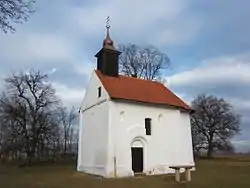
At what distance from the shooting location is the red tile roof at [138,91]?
88.7 feet

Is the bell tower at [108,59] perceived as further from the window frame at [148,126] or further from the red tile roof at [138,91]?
the window frame at [148,126]

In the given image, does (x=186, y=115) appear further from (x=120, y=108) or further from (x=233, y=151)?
(x=233, y=151)

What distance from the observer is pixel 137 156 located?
86.7 ft

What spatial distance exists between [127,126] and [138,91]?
393 centimetres

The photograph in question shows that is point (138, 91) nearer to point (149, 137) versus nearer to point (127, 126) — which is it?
point (127, 126)

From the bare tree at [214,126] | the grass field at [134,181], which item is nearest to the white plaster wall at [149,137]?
the grass field at [134,181]

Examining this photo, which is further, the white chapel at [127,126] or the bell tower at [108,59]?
the bell tower at [108,59]

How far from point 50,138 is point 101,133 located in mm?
21417

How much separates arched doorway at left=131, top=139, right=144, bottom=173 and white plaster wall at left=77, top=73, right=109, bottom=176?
2381 mm

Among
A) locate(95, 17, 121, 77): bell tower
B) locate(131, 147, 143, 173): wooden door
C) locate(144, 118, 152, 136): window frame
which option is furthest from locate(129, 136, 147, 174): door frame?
locate(95, 17, 121, 77): bell tower

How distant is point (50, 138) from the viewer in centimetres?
4616

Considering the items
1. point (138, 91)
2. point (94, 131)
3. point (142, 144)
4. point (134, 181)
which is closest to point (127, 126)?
point (142, 144)

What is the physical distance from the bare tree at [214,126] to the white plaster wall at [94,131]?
1213 inches

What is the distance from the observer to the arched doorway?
26.2m
